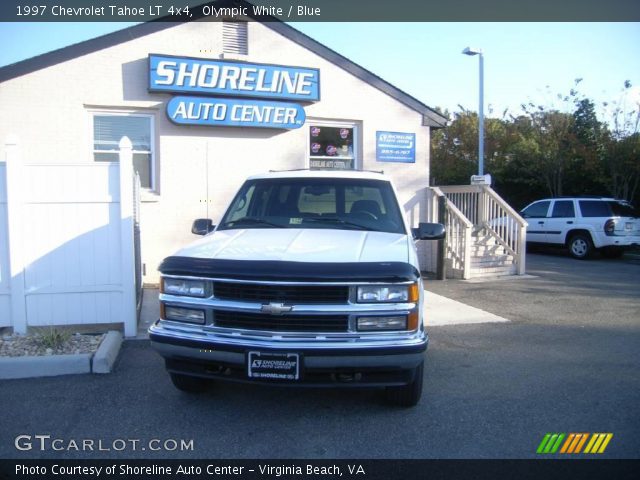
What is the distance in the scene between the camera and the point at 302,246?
13.6 ft

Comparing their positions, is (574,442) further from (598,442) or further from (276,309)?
(276,309)

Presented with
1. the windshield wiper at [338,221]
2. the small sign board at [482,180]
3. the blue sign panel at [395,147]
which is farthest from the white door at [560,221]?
the windshield wiper at [338,221]

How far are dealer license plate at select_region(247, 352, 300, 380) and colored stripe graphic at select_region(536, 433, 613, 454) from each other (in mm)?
1790

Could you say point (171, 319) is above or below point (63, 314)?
above

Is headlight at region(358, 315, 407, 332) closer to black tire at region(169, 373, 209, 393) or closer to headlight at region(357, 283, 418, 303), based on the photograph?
headlight at region(357, 283, 418, 303)

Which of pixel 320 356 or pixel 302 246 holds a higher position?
pixel 302 246

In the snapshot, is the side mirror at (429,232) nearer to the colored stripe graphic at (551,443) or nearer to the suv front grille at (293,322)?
the suv front grille at (293,322)

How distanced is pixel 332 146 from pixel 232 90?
2.38m

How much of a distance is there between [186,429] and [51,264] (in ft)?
10.5

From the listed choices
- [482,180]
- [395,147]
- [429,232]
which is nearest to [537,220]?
[482,180]

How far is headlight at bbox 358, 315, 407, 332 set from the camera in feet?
12.3

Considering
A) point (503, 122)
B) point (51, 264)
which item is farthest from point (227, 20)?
point (503, 122)
